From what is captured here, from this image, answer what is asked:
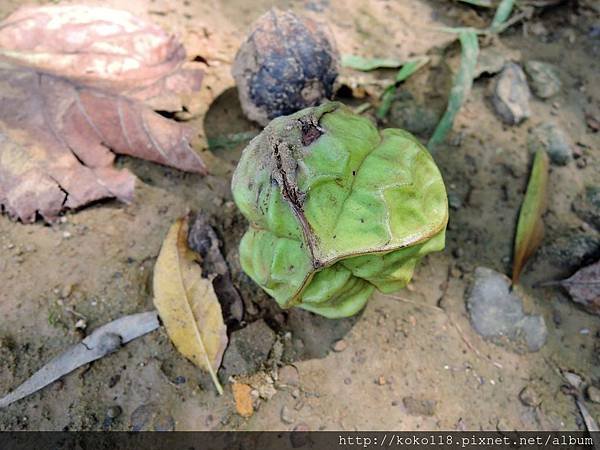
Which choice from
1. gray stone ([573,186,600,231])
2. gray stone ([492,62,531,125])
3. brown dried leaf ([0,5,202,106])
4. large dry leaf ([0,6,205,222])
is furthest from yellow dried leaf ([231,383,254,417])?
gray stone ([492,62,531,125])

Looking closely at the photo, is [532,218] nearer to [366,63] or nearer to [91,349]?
[366,63]

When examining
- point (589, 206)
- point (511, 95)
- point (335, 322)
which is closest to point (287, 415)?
point (335, 322)

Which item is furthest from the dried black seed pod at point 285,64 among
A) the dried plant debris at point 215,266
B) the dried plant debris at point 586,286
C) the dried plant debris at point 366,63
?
the dried plant debris at point 586,286

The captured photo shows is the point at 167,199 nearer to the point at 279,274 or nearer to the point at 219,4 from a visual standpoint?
the point at 279,274

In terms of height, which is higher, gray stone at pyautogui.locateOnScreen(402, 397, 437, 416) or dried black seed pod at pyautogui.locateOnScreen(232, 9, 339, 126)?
dried black seed pod at pyautogui.locateOnScreen(232, 9, 339, 126)

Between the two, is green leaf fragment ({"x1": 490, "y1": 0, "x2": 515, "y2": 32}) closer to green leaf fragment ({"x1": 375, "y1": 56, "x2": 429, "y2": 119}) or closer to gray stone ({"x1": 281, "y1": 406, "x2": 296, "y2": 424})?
green leaf fragment ({"x1": 375, "y1": 56, "x2": 429, "y2": 119})
